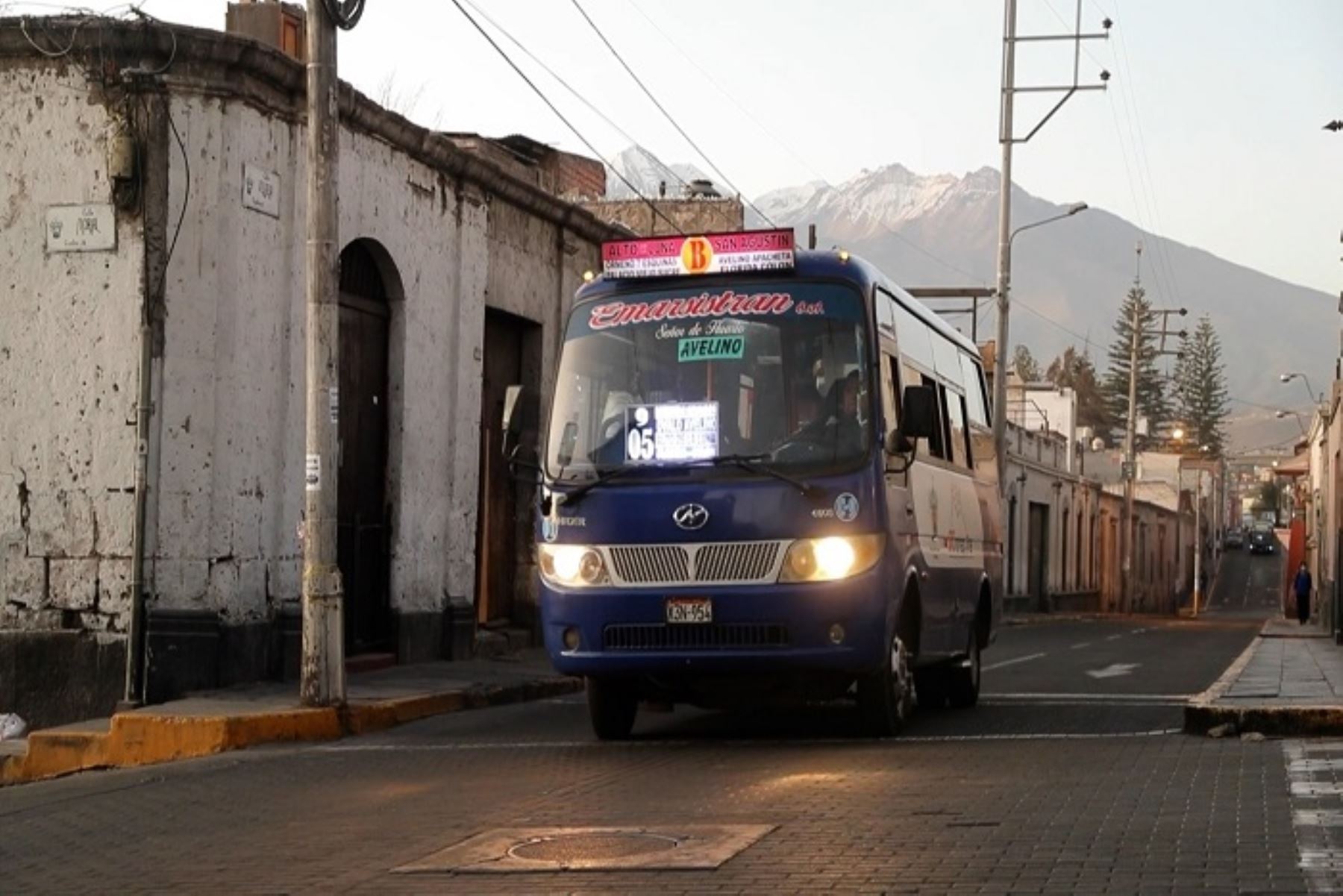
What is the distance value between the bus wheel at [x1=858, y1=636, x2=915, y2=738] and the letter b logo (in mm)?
2813

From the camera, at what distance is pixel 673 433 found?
12.7 metres

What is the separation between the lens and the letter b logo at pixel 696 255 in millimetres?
13211

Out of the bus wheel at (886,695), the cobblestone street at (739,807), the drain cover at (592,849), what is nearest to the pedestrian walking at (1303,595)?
the cobblestone street at (739,807)

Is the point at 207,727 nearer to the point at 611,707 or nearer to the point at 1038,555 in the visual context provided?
the point at 611,707

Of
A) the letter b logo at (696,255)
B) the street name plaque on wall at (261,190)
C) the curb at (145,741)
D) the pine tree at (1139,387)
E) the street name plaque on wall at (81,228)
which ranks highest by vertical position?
the pine tree at (1139,387)

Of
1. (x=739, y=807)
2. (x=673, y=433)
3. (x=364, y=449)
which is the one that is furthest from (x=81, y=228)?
(x=739, y=807)

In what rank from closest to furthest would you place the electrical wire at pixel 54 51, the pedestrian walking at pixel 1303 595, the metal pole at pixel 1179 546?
1. the electrical wire at pixel 54 51
2. the pedestrian walking at pixel 1303 595
3. the metal pole at pixel 1179 546

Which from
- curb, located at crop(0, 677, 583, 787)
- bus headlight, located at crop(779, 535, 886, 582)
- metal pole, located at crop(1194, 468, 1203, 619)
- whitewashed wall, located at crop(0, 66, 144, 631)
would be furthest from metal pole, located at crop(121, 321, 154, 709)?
metal pole, located at crop(1194, 468, 1203, 619)

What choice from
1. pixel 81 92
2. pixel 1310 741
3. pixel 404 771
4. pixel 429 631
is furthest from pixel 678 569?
pixel 429 631

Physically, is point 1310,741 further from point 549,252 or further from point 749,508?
point 549,252

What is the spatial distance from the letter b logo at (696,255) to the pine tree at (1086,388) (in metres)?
131

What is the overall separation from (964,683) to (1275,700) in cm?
323

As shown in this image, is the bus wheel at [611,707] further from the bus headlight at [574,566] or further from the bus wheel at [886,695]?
the bus wheel at [886,695]

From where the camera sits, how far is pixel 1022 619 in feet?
165
